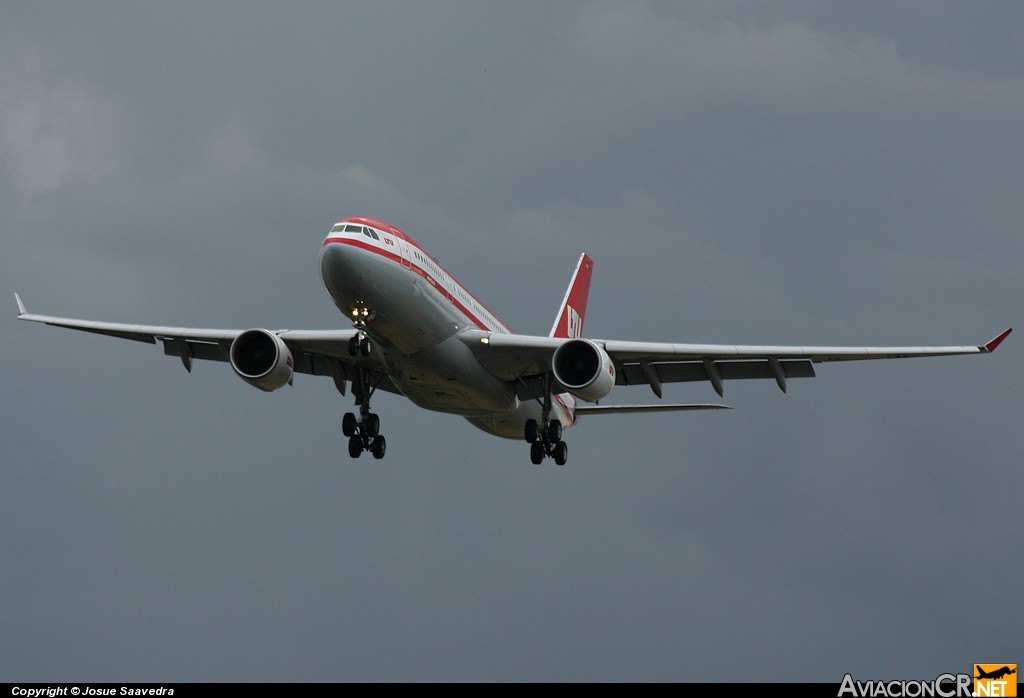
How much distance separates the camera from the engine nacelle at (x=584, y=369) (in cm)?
3709

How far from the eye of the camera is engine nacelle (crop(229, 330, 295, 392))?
124ft

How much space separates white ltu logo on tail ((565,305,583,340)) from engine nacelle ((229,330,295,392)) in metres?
13.7

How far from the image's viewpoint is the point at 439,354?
119ft

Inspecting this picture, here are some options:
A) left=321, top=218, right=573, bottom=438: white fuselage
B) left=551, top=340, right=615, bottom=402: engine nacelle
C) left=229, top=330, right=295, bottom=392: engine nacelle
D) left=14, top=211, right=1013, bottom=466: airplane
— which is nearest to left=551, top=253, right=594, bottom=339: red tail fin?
left=14, top=211, right=1013, bottom=466: airplane

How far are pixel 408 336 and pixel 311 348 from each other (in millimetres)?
5135

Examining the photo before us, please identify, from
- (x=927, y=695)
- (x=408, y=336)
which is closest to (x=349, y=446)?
(x=408, y=336)

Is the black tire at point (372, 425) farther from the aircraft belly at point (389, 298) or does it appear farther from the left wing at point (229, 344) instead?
the aircraft belly at point (389, 298)

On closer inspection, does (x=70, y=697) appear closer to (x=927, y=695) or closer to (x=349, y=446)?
(x=349, y=446)

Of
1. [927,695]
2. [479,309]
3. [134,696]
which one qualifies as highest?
[479,309]

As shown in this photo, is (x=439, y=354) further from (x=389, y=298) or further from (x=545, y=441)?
(x=545, y=441)

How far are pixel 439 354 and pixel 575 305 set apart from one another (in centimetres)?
1587

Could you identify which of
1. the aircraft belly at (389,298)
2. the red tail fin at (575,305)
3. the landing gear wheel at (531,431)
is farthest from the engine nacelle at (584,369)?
the red tail fin at (575,305)

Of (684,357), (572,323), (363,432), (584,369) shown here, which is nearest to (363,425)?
(363,432)

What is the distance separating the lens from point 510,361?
38531mm
